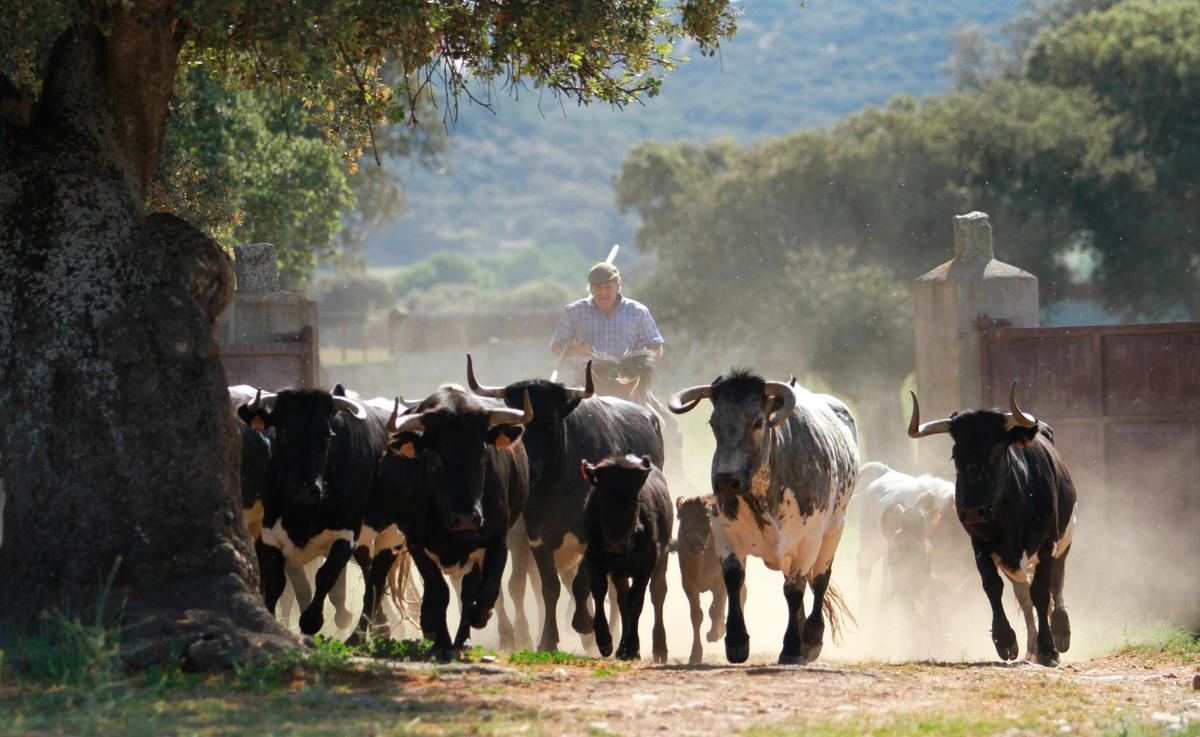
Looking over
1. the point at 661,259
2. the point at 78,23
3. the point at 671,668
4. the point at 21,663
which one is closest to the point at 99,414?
the point at 21,663

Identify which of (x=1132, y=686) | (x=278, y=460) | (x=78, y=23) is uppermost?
(x=78, y=23)

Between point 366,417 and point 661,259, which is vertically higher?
point 661,259

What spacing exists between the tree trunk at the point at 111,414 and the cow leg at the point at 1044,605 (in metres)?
5.79

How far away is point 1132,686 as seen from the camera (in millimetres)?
10766

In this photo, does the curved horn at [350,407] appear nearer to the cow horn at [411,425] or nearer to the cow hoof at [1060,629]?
the cow horn at [411,425]

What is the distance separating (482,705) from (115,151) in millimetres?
4388

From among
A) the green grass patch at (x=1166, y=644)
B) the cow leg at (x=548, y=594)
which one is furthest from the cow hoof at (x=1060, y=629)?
the cow leg at (x=548, y=594)

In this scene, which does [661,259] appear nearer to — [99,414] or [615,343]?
[615,343]

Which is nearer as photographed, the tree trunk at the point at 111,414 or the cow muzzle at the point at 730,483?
the tree trunk at the point at 111,414

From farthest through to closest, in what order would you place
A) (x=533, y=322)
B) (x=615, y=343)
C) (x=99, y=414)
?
(x=533, y=322)
(x=615, y=343)
(x=99, y=414)

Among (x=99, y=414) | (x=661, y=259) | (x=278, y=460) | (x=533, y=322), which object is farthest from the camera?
(x=533, y=322)

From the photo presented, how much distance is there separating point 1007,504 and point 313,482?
5000 millimetres

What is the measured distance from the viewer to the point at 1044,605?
41.8 feet

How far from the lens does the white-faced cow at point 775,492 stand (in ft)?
37.2
